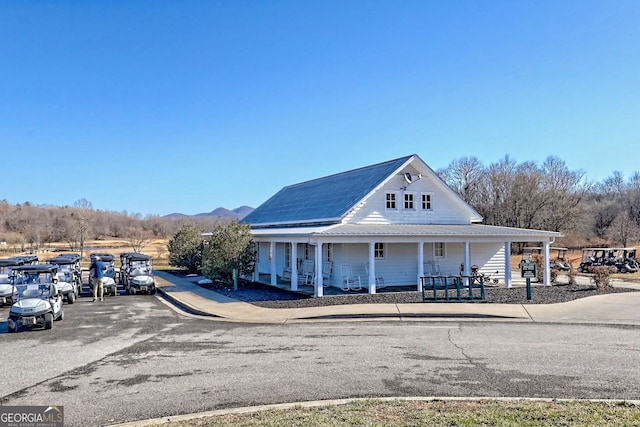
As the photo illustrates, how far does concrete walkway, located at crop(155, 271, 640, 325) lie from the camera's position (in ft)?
45.5

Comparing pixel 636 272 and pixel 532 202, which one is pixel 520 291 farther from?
pixel 532 202

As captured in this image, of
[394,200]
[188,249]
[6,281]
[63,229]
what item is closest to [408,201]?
[394,200]

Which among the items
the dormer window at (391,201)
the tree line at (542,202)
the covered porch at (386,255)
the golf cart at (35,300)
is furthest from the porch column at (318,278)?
the tree line at (542,202)

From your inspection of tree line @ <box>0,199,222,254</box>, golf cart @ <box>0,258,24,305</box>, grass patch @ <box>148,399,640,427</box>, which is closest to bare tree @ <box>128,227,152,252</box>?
tree line @ <box>0,199,222,254</box>

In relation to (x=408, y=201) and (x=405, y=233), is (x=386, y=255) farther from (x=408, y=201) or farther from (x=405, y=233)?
(x=408, y=201)

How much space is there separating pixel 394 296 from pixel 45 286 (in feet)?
38.9

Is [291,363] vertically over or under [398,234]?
under

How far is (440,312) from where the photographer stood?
47.3 feet

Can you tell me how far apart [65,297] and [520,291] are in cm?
1846

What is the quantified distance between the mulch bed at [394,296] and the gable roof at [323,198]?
4.85m

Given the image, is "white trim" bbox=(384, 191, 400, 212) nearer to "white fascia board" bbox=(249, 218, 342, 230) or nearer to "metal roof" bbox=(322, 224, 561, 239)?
"metal roof" bbox=(322, 224, 561, 239)

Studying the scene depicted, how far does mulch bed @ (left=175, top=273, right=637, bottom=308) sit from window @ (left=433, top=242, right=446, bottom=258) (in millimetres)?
3011

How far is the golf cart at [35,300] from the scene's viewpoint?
39.0 ft

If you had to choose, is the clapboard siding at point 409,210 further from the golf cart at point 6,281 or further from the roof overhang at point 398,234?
the golf cart at point 6,281
